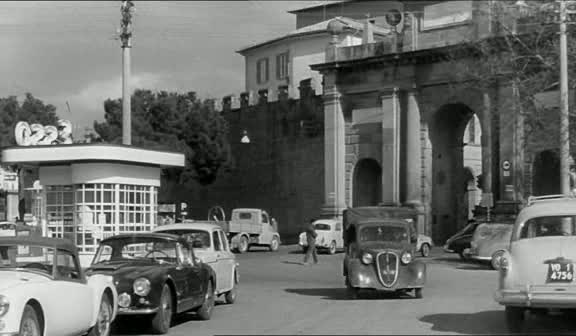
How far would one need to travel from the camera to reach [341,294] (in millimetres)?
21922

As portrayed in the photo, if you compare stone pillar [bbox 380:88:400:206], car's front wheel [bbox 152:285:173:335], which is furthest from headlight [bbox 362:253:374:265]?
stone pillar [bbox 380:88:400:206]

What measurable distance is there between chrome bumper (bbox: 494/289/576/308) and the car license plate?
0.55ft

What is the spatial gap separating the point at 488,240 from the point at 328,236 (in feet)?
42.7

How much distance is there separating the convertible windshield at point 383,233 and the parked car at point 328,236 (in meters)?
21.7

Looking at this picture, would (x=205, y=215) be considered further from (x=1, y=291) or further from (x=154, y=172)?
(x=1, y=291)

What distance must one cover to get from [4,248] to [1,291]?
1776 millimetres

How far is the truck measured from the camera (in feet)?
152

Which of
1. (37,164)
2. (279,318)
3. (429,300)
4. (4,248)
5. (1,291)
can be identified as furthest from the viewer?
(37,164)

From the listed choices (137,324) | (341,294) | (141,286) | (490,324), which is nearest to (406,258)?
(341,294)

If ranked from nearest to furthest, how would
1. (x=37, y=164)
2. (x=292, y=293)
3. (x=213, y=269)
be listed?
(x=213, y=269)
(x=292, y=293)
(x=37, y=164)

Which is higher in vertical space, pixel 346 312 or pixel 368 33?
pixel 368 33

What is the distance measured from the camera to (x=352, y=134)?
174 ft

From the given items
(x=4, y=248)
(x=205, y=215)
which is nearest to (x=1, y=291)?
(x=4, y=248)

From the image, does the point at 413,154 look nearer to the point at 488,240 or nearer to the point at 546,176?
the point at 546,176
